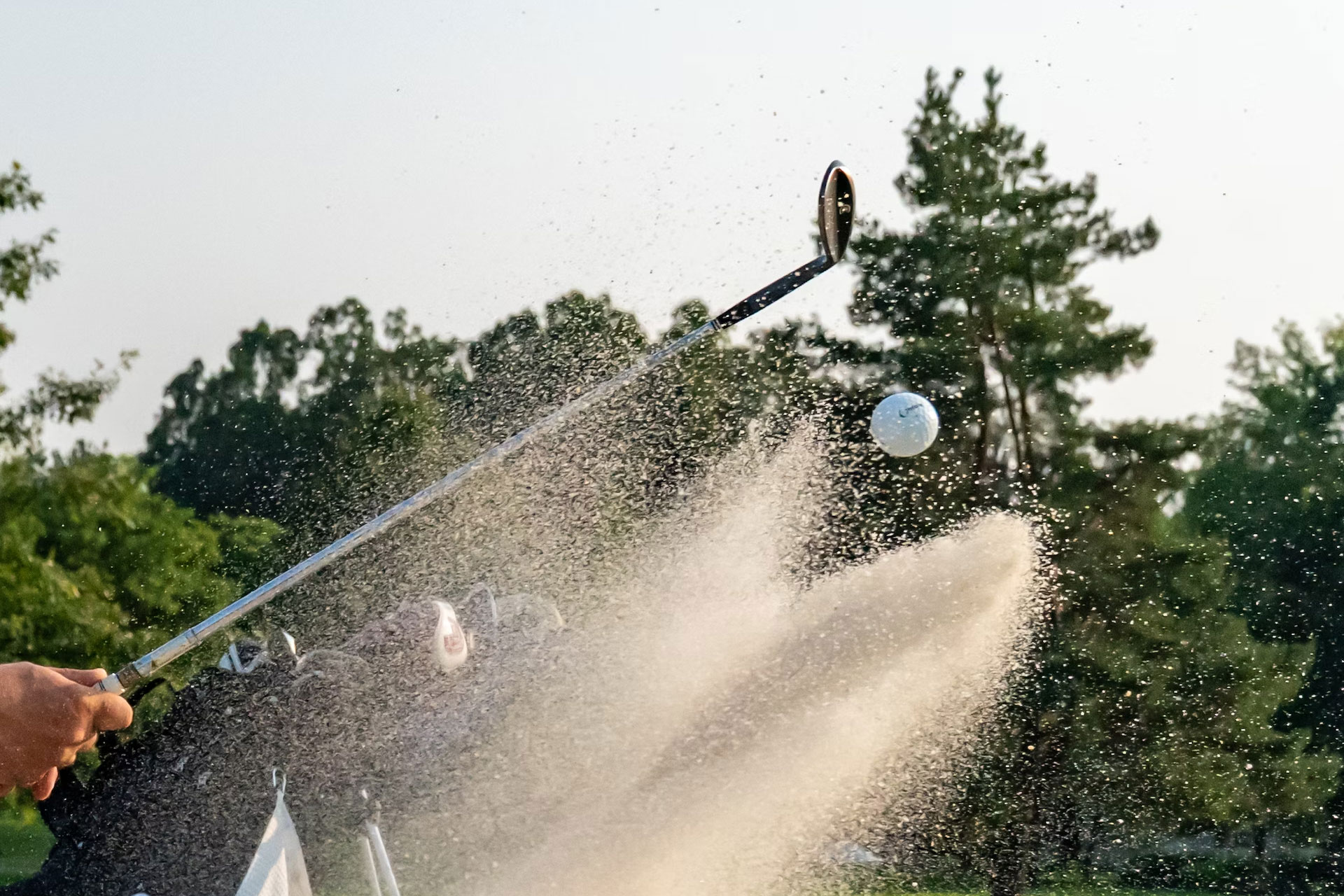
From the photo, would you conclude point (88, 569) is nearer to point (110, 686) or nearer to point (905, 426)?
point (905, 426)

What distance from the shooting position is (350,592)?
19359 mm

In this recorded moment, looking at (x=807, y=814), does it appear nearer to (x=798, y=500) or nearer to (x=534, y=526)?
(x=798, y=500)

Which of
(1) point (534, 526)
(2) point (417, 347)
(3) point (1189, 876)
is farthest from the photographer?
(2) point (417, 347)

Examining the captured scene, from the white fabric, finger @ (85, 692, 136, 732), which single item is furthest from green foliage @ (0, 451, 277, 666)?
finger @ (85, 692, 136, 732)

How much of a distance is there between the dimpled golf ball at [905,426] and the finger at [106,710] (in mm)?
6564

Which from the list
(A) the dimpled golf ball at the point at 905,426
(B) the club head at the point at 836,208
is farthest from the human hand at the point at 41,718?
(A) the dimpled golf ball at the point at 905,426

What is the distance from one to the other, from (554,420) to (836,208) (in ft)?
5.66

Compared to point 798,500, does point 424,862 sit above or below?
below

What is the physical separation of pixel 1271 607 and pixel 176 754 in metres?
21.9

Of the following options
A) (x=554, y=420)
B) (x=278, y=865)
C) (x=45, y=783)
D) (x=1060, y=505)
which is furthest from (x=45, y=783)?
(x=1060, y=505)

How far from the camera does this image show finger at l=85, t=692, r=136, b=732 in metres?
4.52

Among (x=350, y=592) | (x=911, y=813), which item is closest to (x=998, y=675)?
(x=911, y=813)

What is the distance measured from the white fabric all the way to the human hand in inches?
61.5

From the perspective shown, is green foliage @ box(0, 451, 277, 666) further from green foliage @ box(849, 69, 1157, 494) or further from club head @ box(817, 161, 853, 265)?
club head @ box(817, 161, 853, 265)
